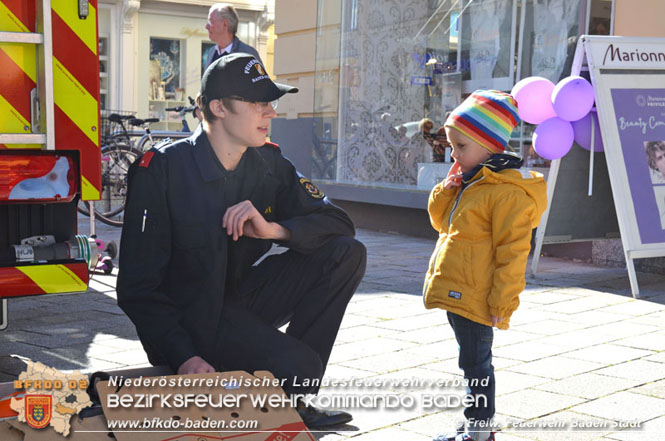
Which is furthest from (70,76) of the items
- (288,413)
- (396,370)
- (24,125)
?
(288,413)

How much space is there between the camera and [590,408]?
11.9 ft

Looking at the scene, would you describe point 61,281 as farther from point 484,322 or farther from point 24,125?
point 484,322

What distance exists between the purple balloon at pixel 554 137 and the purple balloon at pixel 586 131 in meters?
0.15

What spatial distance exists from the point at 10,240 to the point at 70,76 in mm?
773

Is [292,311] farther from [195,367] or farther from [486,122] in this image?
[486,122]

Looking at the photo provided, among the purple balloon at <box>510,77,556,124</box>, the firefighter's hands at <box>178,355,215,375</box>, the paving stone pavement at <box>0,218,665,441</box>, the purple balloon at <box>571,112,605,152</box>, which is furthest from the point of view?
the purple balloon at <box>571,112,605,152</box>

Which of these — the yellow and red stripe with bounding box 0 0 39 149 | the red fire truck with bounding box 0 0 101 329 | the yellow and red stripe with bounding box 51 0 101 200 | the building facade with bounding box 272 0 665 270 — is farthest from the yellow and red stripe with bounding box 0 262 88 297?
the building facade with bounding box 272 0 665 270

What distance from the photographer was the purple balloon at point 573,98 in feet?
20.3

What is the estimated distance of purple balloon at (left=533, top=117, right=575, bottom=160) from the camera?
6.37 metres

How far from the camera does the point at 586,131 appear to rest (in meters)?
6.57

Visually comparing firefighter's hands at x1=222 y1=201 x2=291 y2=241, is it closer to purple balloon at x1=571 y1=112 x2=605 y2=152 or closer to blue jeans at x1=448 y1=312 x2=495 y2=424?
blue jeans at x1=448 y1=312 x2=495 y2=424

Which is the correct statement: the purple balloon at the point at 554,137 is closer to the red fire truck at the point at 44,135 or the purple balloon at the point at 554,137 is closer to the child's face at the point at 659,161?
the child's face at the point at 659,161

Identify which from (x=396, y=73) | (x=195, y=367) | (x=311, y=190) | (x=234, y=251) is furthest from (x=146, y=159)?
(x=396, y=73)

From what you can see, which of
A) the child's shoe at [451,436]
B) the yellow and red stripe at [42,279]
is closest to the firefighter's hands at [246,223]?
the child's shoe at [451,436]
